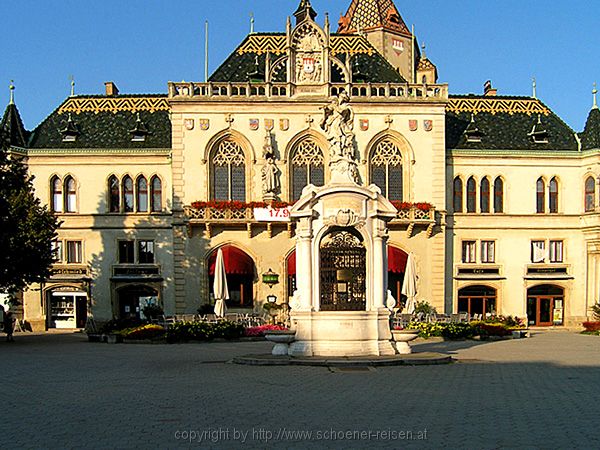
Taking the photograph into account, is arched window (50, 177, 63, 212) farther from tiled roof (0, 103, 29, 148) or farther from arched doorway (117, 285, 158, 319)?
arched doorway (117, 285, 158, 319)

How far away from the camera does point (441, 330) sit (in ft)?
110

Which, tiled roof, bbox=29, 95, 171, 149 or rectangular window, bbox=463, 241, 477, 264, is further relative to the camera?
tiled roof, bbox=29, 95, 171, 149

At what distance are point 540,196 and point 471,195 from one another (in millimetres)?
4507

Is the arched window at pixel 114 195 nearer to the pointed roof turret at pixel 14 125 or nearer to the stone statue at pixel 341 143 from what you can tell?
the pointed roof turret at pixel 14 125

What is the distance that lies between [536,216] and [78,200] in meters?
28.7

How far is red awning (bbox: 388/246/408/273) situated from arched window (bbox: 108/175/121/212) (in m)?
17.0

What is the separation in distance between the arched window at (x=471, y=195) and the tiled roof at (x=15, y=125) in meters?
28.0

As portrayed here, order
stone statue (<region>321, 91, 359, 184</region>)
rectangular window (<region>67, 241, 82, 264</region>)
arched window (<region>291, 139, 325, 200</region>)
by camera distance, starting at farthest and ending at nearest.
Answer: rectangular window (<region>67, 241, 82, 264</region>) → arched window (<region>291, 139, 325, 200</region>) → stone statue (<region>321, 91, 359, 184</region>)

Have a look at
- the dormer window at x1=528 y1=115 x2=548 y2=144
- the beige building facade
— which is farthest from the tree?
the dormer window at x1=528 y1=115 x2=548 y2=144

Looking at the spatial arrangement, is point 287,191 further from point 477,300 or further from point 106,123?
point 477,300

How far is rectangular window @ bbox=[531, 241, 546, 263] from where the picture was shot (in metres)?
48.2

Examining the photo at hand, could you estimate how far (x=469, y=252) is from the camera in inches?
1881

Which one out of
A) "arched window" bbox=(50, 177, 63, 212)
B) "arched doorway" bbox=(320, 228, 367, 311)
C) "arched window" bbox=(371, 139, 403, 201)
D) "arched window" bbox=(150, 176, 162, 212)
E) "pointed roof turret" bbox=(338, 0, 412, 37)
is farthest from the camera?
"pointed roof turret" bbox=(338, 0, 412, 37)

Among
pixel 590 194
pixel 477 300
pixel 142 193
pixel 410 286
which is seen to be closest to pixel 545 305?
pixel 477 300
